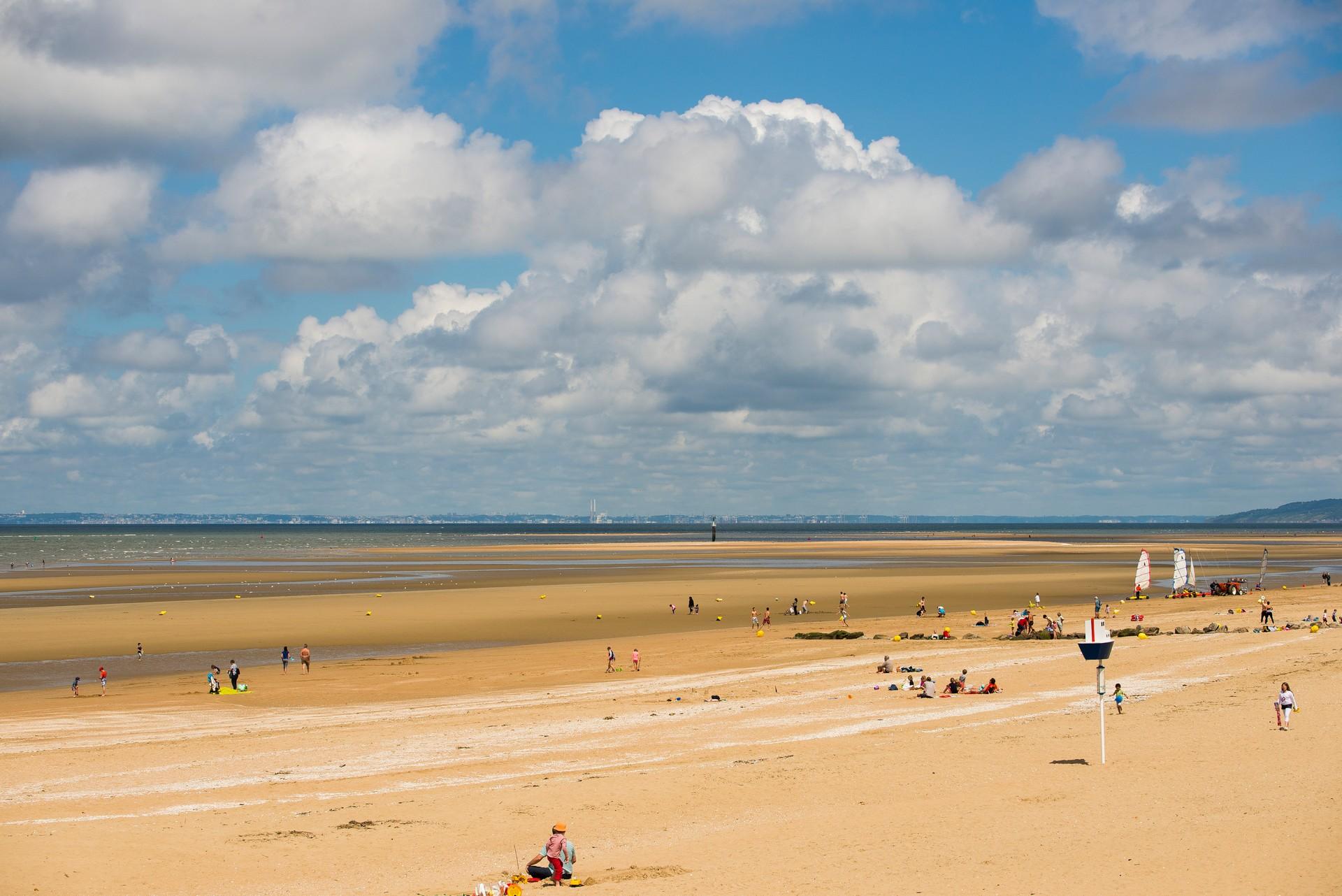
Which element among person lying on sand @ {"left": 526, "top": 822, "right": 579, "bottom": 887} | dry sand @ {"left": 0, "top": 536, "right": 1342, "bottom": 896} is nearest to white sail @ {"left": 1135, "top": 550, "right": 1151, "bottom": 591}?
dry sand @ {"left": 0, "top": 536, "right": 1342, "bottom": 896}

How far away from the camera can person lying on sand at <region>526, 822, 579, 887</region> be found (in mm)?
16875

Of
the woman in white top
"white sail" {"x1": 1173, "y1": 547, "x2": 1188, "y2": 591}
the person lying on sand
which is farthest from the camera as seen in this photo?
"white sail" {"x1": 1173, "y1": 547, "x2": 1188, "y2": 591}

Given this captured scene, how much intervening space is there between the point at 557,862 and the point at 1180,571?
59.5 meters

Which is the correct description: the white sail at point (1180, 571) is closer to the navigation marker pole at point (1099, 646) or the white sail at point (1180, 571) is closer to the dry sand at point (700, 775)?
the dry sand at point (700, 775)

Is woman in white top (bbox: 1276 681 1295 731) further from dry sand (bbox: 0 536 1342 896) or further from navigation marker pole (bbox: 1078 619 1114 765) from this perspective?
navigation marker pole (bbox: 1078 619 1114 765)

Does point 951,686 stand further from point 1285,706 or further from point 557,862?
point 557,862

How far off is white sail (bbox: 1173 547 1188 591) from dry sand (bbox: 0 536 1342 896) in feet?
77.3

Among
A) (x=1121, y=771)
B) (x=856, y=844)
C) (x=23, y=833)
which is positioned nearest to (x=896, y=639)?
(x=1121, y=771)

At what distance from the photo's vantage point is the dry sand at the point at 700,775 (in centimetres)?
1722

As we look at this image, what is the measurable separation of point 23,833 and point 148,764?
21.4 ft

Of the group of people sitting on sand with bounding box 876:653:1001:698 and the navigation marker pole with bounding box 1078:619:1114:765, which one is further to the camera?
the group of people sitting on sand with bounding box 876:653:1001:698

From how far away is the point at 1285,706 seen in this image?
83.3 feet

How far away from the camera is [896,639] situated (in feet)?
156

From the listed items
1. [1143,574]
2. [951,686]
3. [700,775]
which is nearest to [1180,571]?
[1143,574]
